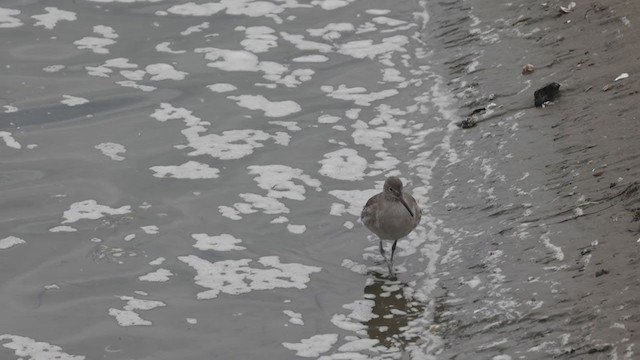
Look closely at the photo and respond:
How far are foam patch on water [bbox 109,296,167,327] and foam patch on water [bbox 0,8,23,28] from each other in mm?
7708

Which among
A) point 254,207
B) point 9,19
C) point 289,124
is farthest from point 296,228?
point 9,19

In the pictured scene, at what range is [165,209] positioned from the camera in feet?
40.8

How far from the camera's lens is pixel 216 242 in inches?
462

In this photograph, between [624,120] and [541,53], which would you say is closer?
[624,120]

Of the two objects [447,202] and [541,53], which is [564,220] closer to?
[447,202]

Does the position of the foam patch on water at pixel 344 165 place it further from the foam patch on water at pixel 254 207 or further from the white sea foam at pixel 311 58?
the white sea foam at pixel 311 58

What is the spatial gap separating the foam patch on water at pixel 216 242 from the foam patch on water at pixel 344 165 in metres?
1.79

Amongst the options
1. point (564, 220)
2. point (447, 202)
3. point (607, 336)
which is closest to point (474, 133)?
point (447, 202)

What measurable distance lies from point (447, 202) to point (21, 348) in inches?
180

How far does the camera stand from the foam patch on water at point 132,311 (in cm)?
1035

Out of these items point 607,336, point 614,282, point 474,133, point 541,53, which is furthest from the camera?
point 541,53

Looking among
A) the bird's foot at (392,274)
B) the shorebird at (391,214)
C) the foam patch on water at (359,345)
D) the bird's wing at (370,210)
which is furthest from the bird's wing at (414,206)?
the foam patch on water at (359,345)

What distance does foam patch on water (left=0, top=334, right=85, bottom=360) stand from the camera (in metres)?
9.84

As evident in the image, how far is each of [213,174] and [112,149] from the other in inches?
55.4
